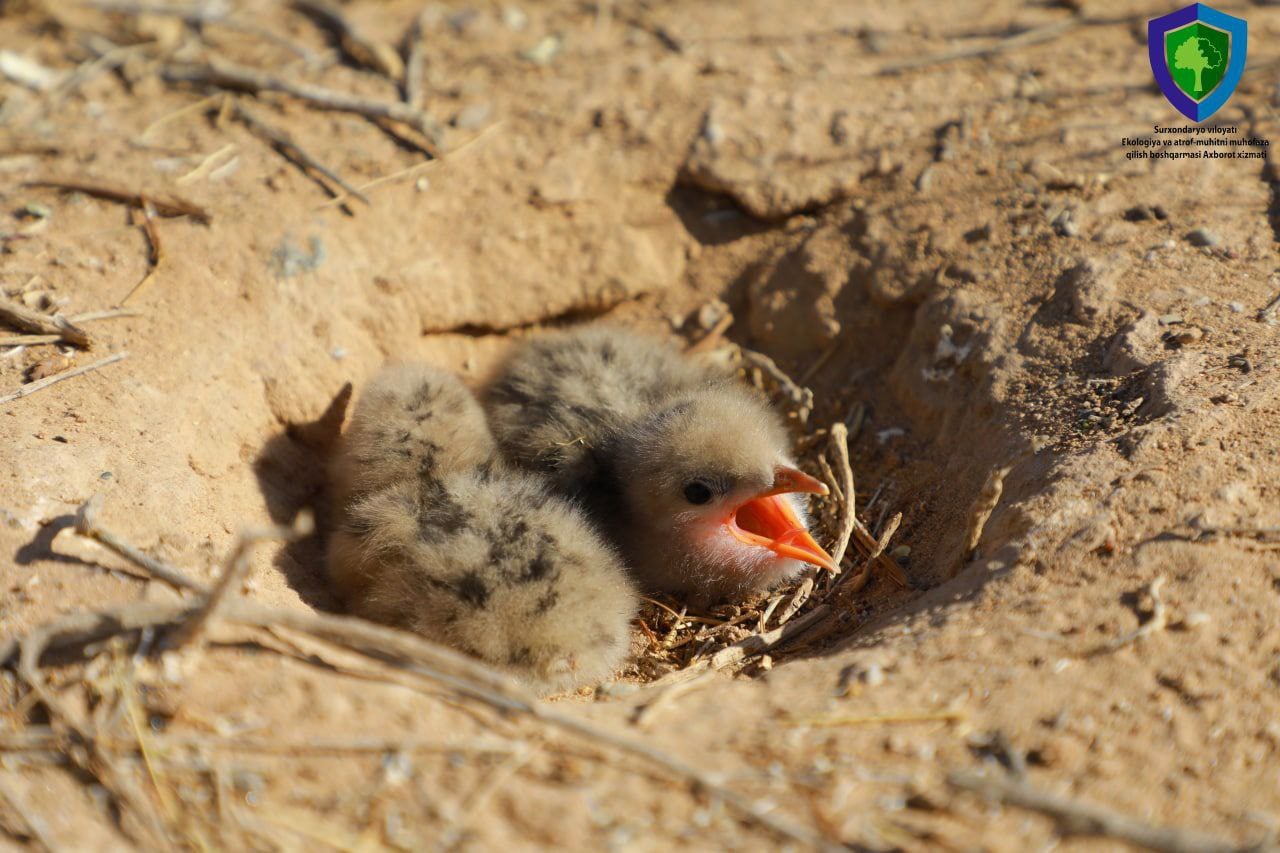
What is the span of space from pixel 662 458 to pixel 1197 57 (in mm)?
3132

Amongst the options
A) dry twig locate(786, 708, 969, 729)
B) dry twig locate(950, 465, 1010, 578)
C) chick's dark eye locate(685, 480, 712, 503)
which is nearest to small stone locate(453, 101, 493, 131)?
chick's dark eye locate(685, 480, 712, 503)

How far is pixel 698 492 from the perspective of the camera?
3.43 m

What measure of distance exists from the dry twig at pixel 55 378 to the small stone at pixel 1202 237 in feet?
12.4

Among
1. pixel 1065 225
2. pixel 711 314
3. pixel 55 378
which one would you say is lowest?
pixel 55 378

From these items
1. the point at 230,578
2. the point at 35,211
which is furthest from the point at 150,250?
the point at 230,578

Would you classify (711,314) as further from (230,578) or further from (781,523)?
(230,578)

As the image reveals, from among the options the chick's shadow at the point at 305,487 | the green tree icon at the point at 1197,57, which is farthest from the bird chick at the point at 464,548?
the green tree icon at the point at 1197,57

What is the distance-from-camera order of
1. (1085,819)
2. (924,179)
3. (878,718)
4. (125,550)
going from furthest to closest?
(924,179)
(125,550)
(878,718)
(1085,819)

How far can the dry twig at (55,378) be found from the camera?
10.3 ft

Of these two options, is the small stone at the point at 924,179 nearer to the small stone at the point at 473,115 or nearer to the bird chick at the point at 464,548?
the small stone at the point at 473,115

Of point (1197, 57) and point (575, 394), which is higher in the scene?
point (1197, 57)

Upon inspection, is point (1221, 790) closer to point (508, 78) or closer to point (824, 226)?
point (824, 226)

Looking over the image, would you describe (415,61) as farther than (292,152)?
Yes

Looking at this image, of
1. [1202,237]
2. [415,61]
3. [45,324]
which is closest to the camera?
[45,324]
